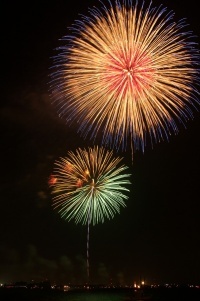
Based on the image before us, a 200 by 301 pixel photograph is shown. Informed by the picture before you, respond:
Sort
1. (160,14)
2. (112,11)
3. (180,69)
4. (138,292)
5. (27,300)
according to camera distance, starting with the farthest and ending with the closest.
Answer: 1. (138,292)
2. (27,300)
3. (180,69)
4. (112,11)
5. (160,14)

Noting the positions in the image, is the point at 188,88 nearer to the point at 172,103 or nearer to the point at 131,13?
the point at 172,103

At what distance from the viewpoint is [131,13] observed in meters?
22.5

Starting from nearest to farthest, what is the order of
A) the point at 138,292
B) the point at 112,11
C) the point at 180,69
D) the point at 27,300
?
the point at 112,11
the point at 180,69
the point at 27,300
the point at 138,292

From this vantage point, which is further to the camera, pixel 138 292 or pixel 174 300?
pixel 138 292

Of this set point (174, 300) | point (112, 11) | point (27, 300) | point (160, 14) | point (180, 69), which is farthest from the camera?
point (174, 300)

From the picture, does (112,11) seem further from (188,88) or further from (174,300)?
(174,300)

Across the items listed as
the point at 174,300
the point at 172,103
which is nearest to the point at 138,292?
the point at 174,300

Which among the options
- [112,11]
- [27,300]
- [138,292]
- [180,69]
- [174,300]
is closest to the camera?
[112,11]

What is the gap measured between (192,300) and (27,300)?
4804 cm

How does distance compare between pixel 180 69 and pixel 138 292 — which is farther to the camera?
pixel 138 292

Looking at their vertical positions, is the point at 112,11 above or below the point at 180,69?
above

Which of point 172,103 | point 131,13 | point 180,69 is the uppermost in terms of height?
point 131,13

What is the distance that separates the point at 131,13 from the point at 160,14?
7.21 ft

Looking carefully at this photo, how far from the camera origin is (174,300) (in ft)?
470
